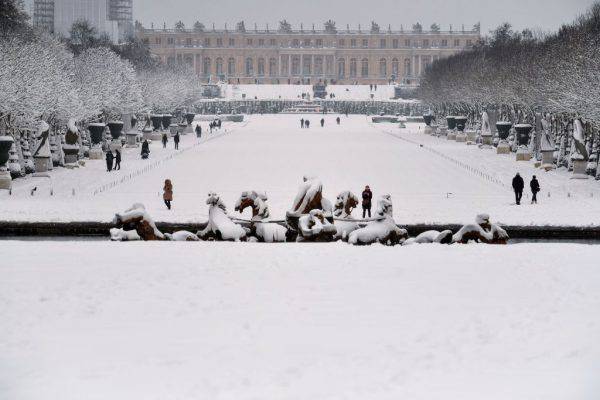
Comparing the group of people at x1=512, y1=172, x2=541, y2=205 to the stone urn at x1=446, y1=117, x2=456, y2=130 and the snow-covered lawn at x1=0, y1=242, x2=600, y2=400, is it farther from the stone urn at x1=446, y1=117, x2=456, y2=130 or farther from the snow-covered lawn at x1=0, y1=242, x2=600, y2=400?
the stone urn at x1=446, y1=117, x2=456, y2=130

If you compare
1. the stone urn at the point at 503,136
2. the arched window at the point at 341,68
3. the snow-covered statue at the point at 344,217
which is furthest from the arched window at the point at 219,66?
the snow-covered statue at the point at 344,217

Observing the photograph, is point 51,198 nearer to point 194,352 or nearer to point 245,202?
point 245,202

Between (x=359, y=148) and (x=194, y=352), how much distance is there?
154 feet

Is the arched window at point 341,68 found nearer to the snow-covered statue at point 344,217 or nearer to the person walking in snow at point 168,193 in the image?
the person walking in snow at point 168,193

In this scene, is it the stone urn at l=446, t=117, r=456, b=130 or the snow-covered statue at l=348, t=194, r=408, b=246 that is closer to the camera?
the snow-covered statue at l=348, t=194, r=408, b=246

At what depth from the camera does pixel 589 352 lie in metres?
12.5

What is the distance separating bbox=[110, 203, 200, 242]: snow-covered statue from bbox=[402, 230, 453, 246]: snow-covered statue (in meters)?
3.96

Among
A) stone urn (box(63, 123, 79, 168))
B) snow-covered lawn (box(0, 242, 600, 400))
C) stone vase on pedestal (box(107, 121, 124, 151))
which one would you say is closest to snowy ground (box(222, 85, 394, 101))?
stone vase on pedestal (box(107, 121, 124, 151))

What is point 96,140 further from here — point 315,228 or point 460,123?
point 315,228

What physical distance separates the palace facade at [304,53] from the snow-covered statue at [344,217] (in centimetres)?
15504

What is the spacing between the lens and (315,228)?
66.9 feet

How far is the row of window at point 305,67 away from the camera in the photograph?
178 meters

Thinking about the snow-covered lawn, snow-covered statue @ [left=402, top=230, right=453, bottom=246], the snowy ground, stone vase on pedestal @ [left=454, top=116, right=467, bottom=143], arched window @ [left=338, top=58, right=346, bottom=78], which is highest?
arched window @ [left=338, top=58, right=346, bottom=78]

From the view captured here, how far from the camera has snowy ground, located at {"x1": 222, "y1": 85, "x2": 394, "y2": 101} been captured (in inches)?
5753
